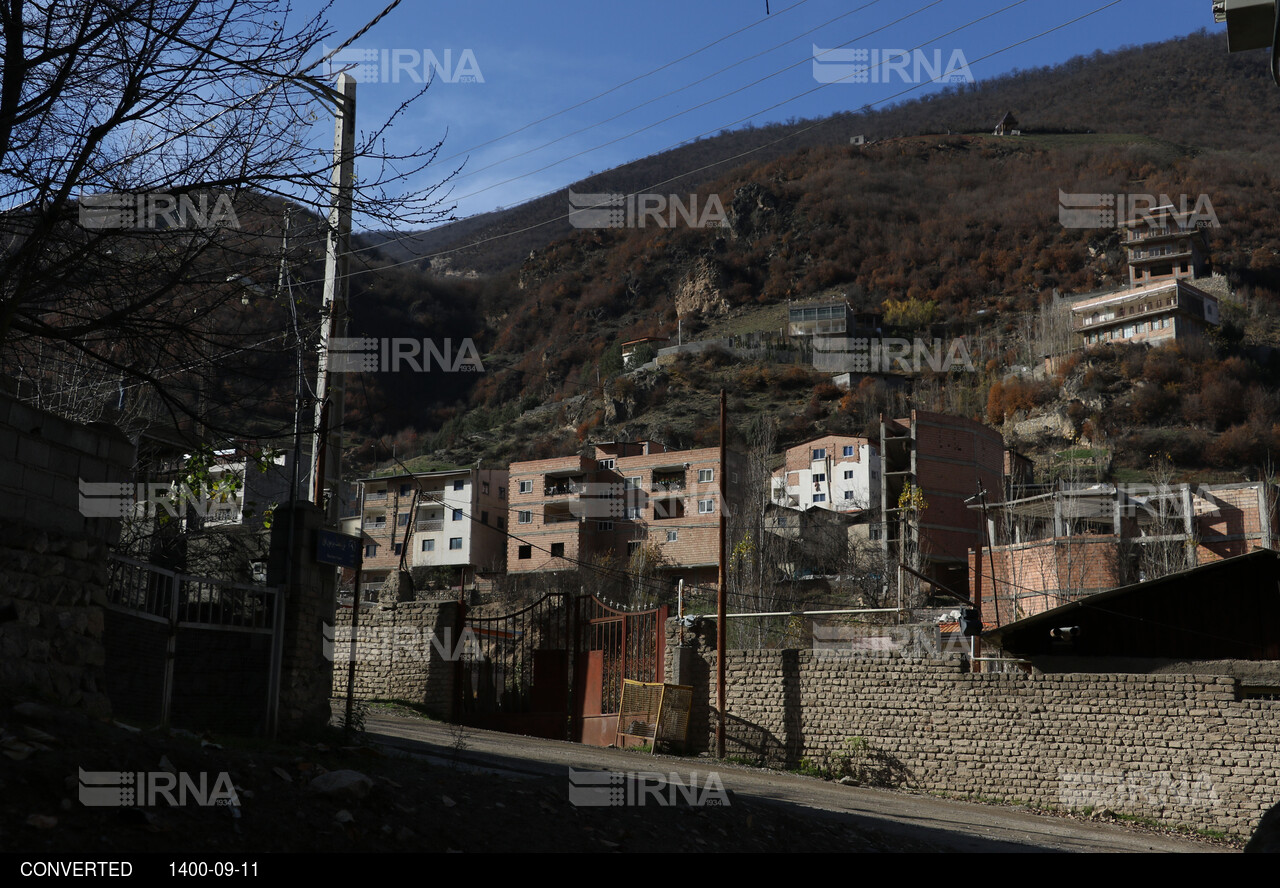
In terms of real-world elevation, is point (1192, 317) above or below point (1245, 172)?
below

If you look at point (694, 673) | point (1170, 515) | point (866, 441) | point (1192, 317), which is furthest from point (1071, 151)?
point (694, 673)

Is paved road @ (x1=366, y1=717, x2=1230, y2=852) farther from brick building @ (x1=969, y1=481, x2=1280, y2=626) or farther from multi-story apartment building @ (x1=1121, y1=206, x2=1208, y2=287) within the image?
multi-story apartment building @ (x1=1121, y1=206, x2=1208, y2=287)

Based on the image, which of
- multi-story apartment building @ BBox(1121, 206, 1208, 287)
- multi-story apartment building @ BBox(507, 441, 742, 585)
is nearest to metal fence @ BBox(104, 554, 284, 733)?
multi-story apartment building @ BBox(507, 441, 742, 585)

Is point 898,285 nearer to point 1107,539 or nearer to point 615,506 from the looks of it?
point 615,506

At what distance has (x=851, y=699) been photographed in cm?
Answer: 1808

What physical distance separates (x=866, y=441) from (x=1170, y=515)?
23486 millimetres

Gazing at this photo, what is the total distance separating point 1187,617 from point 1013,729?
3969 millimetres

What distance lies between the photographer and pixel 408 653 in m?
20.0

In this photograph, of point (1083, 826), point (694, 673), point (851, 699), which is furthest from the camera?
point (694, 673)

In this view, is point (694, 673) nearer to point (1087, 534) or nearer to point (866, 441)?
point (1087, 534)

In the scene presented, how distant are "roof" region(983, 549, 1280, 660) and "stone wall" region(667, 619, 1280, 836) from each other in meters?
1.66

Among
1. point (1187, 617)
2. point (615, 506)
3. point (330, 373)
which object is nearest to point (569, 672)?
point (330, 373)

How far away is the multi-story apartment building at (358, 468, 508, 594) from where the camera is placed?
220 feet

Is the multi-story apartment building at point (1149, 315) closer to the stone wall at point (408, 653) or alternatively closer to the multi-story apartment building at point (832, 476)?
the multi-story apartment building at point (832, 476)
